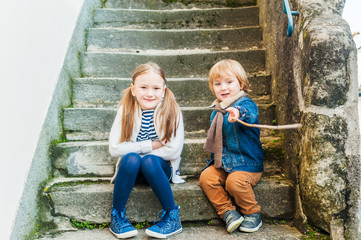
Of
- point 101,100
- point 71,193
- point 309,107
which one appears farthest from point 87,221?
point 309,107

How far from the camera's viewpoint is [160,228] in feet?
5.66

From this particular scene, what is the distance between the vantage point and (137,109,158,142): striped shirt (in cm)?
201

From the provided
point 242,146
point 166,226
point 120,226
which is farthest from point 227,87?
point 120,226

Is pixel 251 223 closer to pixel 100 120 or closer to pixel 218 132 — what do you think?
pixel 218 132

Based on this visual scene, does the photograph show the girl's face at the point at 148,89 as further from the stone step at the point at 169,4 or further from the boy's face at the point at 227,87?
the stone step at the point at 169,4

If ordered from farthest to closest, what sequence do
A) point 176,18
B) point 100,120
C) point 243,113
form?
point 176,18 → point 100,120 → point 243,113

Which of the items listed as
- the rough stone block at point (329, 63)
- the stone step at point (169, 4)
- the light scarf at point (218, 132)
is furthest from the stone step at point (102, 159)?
the stone step at point (169, 4)

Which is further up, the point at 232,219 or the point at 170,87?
the point at 170,87

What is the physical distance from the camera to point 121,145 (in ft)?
6.30

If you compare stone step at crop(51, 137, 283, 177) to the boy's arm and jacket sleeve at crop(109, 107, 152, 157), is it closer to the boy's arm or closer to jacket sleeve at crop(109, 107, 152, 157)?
jacket sleeve at crop(109, 107, 152, 157)

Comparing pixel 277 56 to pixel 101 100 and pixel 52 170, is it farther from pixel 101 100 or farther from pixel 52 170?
pixel 52 170

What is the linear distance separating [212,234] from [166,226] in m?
0.27

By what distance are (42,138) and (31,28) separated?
70 centimetres

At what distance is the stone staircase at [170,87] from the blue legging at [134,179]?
11 cm
